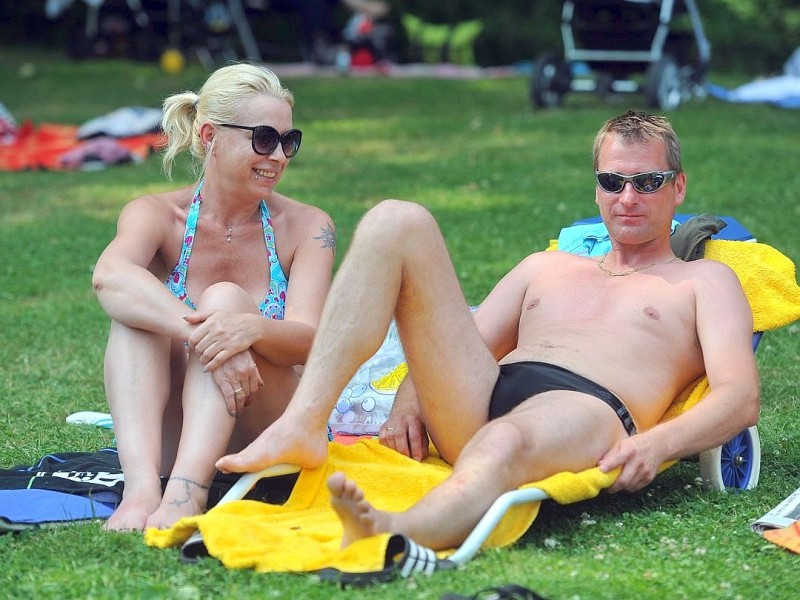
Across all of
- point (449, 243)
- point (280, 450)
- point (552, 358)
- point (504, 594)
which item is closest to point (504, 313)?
point (552, 358)

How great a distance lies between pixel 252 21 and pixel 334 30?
224cm

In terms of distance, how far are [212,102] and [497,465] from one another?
1.67 meters

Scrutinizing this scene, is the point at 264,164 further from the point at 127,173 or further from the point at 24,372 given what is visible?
the point at 127,173

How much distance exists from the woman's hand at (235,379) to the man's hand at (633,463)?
1.06 metres

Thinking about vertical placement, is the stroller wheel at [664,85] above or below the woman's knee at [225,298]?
below

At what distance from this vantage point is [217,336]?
12.4ft

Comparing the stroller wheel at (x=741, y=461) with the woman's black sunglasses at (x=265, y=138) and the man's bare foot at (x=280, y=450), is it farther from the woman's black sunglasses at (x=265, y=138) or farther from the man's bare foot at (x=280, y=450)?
the woman's black sunglasses at (x=265, y=138)

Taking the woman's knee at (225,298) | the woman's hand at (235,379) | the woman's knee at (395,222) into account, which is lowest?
the woman's hand at (235,379)

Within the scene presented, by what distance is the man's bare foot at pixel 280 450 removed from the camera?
3.51 m

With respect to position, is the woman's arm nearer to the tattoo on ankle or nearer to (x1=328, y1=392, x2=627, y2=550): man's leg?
the tattoo on ankle

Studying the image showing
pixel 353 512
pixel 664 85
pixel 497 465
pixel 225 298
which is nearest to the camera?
pixel 353 512

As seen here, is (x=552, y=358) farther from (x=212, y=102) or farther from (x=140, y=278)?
(x=212, y=102)

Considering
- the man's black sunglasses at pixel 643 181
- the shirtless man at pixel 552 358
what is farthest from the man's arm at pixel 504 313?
the man's black sunglasses at pixel 643 181

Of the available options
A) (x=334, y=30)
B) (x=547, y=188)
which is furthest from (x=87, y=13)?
(x=547, y=188)
